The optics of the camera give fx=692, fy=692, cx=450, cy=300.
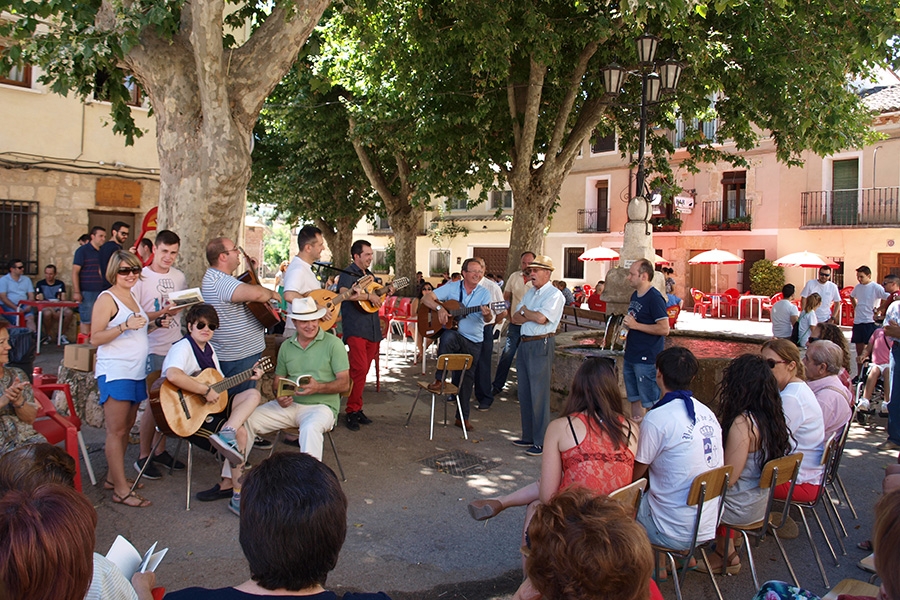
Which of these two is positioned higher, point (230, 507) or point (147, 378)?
point (147, 378)

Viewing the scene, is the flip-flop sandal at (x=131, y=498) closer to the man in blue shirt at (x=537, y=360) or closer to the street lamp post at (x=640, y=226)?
the man in blue shirt at (x=537, y=360)

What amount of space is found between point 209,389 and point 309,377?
74 cm

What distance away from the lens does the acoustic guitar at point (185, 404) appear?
187 inches

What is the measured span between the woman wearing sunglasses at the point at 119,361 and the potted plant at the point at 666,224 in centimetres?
2604

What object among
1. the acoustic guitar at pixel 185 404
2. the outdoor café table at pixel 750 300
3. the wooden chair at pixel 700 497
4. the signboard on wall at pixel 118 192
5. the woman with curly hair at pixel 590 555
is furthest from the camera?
the outdoor café table at pixel 750 300

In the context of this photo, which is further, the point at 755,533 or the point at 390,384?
the point at 390,384

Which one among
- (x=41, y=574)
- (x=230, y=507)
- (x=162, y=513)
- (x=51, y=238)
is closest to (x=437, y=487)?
(x=230, y=507)

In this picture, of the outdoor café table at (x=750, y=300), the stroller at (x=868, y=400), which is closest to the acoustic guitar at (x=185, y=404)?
the stroller at (x=868, y=400)

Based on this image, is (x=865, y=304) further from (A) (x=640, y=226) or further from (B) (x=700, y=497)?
(B) (x=700, y=497)

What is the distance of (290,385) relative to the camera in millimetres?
5258

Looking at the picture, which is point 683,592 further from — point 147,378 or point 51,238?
point 51,238

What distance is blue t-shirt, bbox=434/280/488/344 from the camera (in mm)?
7988

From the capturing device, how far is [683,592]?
3.95m

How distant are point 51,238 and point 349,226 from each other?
10296 millimetres
